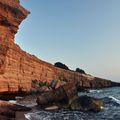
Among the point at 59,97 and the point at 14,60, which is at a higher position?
the point at 14,60

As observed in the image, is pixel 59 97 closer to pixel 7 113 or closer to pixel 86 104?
pixel 86 104

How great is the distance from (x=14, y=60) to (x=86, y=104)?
1729cm

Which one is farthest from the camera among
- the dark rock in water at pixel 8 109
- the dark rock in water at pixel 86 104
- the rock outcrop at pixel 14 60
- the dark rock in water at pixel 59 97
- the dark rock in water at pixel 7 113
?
the rock outcrop at pixel 14 60

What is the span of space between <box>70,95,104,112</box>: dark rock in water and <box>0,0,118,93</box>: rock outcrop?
1099 centimetres

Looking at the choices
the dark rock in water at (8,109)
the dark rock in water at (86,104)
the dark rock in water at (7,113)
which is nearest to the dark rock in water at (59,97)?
the dark rock in water at (86,104)

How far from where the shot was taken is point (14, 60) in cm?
5053

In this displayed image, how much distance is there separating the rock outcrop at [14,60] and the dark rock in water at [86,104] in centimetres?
1099

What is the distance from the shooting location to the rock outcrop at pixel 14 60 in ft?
141

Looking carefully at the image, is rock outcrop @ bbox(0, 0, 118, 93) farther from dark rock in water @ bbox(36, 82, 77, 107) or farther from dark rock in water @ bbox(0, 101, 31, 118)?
dark rock in water @ bbox(0, 101, 31, 118)

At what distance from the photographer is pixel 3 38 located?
4259 centimetres

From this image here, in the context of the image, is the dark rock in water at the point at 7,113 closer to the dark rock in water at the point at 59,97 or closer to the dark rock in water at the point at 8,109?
the dark rock in water at the point at 8,109

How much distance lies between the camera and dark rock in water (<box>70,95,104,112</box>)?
37.6 metres

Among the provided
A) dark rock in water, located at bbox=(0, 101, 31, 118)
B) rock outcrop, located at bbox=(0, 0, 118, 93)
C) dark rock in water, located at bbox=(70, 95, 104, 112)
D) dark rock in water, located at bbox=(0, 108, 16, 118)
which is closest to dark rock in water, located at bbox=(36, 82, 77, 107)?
dark rock in water, located at bbox=(70, 95, 104, 112)

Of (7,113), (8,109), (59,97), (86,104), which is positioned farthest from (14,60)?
(7,113)
